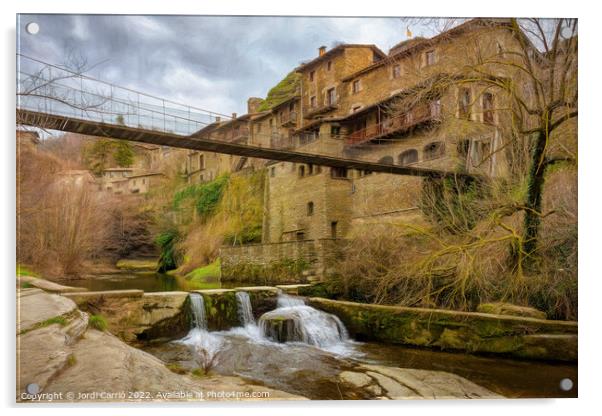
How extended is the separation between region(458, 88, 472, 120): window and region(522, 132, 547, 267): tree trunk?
81cm

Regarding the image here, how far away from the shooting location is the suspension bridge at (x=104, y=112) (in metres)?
4.13

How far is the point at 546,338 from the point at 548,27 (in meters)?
3.01

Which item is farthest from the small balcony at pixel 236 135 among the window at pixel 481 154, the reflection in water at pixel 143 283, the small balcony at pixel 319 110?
the window at pixel 481 154

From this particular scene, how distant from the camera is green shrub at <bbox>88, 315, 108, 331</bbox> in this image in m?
4.59

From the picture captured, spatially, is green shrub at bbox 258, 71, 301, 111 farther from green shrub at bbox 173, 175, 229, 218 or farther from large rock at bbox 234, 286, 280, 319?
large rock at bbox 234, 286, 280, 319

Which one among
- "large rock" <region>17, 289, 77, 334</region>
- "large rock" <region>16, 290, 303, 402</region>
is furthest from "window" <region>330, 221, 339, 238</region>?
"large rock" <region>17, 289, 77, 334</region>

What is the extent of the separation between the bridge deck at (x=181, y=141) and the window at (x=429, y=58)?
1.32m

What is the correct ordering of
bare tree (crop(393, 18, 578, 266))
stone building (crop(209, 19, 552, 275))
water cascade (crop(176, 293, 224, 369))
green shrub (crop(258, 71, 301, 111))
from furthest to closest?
green shrub (crop(258, 71, 301, 111)) < stone building (crop(209, 19, 552, 275)) < water cascade (crop(176, 293, 224, 369)) < bare tree (crop(393, 18, 578, 266))

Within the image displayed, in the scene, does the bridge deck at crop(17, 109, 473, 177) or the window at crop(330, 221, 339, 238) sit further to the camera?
the window at crop(330, 221, 339, 238)

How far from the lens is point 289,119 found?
252 inches

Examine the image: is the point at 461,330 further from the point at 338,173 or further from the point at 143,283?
the point at 338,173

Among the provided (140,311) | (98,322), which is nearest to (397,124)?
(140,311)

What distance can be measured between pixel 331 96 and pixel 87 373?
481cm

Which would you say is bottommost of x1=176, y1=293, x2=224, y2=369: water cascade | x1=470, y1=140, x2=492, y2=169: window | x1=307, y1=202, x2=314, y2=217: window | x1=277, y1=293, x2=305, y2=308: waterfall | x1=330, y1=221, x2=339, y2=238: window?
x1=176, y1=293, x2=224, y2=369: water cascade
